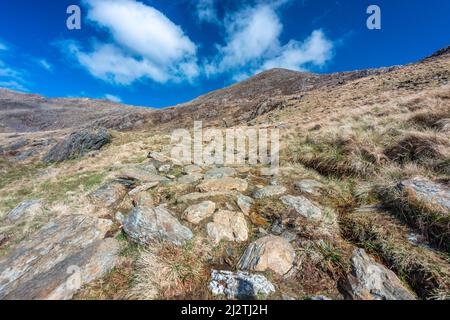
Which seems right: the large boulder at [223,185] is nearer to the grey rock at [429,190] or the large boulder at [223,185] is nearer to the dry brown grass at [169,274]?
the dry brown grass at [169,274]

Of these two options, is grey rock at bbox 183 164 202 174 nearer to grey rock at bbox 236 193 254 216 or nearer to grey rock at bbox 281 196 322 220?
grey rock at bbox 236 193 254 216

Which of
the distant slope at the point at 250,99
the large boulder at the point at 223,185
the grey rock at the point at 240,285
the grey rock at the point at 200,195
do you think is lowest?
the grey rock at the point at 240,285

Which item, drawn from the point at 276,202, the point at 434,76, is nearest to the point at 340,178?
the point at 276,202

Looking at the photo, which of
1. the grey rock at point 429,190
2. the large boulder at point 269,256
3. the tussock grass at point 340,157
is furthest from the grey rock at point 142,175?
the grey rock at point 429,190

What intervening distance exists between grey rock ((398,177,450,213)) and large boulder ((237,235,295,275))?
231 centimetres

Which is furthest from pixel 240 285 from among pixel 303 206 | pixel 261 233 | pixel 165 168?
pixel 165 168

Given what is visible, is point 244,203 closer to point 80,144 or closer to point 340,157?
point 340,157

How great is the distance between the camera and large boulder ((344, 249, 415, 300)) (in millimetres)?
2299

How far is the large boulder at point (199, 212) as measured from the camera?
12.6 feet

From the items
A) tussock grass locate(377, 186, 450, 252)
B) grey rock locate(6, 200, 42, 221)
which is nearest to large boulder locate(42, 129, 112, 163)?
grey rock locate(6, 200, 42, 221)

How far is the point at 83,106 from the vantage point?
302ft

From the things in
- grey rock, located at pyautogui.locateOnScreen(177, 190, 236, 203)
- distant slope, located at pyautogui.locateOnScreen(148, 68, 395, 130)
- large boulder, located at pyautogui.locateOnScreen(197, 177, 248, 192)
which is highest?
distant slope, located at pyautogui.locateOnScreen(148, 68, 395, 130)

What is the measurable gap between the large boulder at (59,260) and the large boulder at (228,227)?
5.25ft
